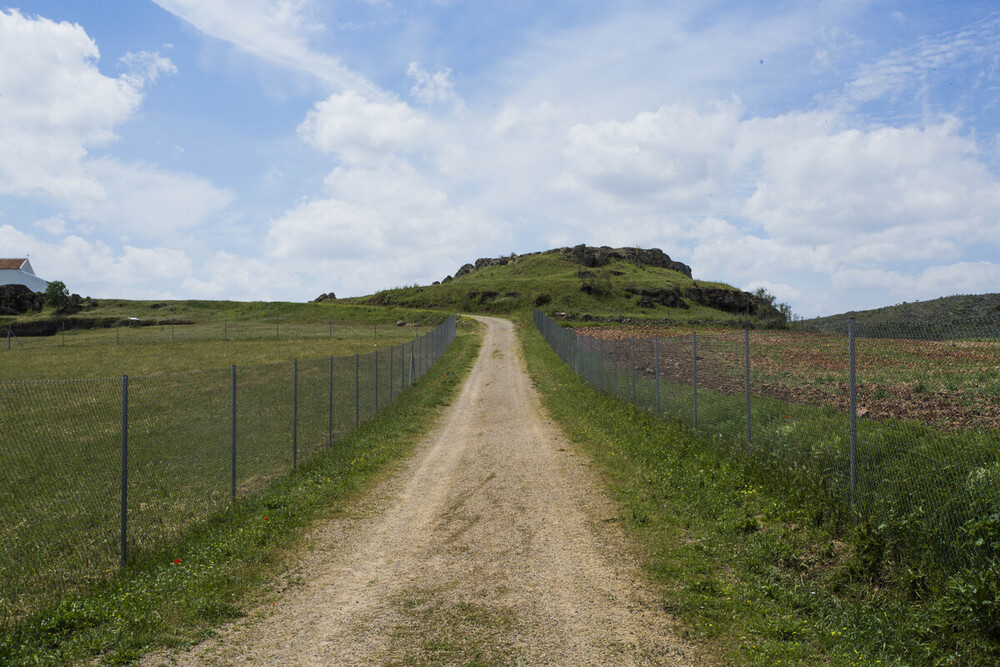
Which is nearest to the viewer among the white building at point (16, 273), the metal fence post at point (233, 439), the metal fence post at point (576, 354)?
the metal fence post at point (233, 439)

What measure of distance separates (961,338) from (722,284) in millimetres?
164838

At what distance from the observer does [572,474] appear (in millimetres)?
11602

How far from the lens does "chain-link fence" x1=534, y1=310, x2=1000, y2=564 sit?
5602 mm

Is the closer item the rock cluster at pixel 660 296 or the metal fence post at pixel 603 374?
the metal fence post at pixel 603 374

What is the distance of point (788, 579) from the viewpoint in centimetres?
643

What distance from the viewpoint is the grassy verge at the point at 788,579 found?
16.3 feet

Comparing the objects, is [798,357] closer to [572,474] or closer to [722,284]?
[572,474]

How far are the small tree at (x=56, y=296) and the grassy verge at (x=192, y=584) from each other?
102454mm

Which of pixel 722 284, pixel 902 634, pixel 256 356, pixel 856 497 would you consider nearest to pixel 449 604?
pixel 902 634

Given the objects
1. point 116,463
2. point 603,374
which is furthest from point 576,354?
point 116,463

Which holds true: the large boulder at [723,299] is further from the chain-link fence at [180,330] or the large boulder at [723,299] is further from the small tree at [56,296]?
the small tree at [56,296]

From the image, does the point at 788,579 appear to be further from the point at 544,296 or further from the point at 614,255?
the point at 614,255

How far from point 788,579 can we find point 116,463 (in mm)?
7873

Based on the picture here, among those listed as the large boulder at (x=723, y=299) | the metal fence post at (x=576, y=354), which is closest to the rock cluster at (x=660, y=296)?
the large boulder at (x=723, y=299)
